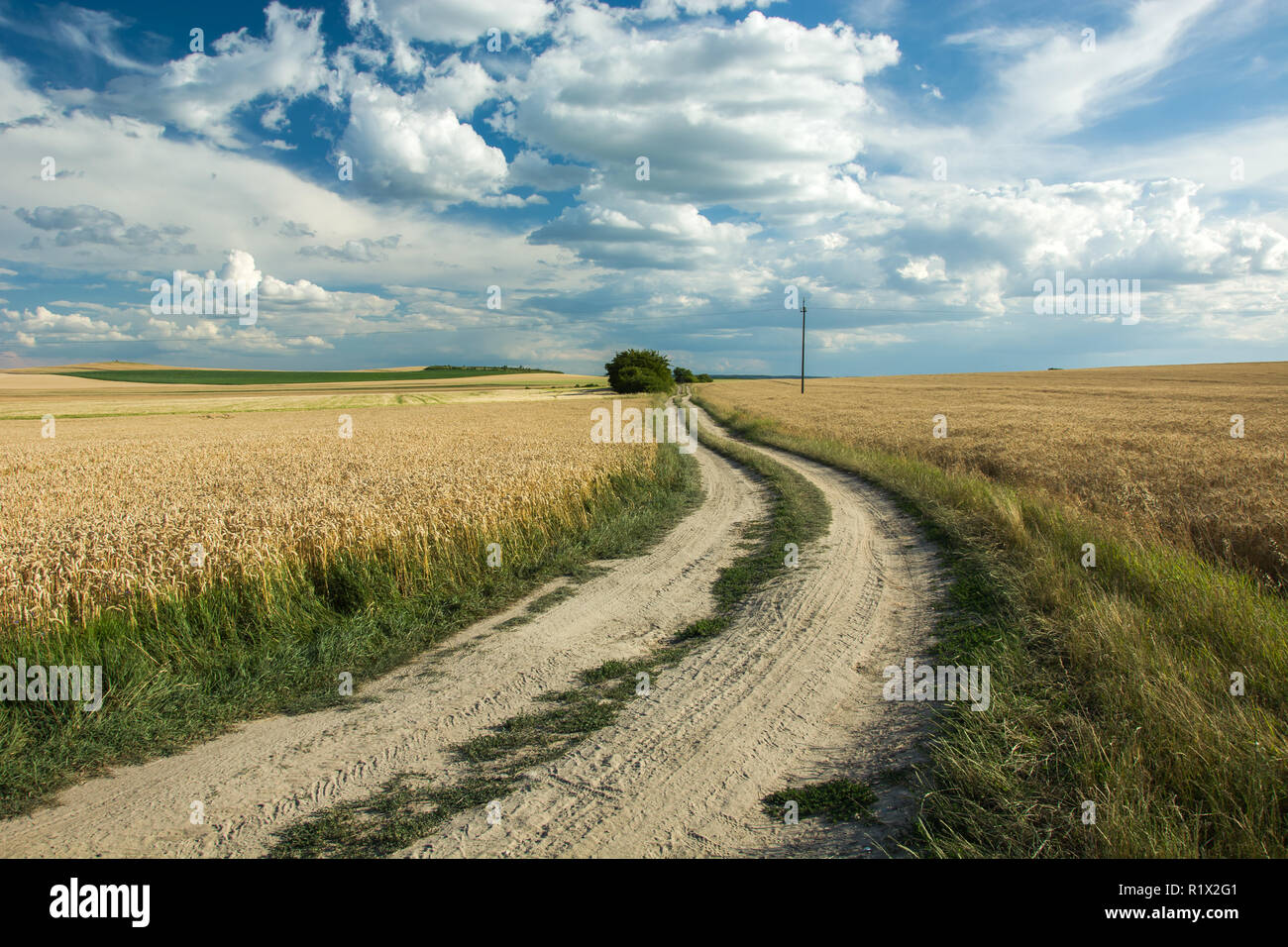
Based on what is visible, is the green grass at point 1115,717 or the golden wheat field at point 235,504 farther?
the golden wheat field at point 235,504

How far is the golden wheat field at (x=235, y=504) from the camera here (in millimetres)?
7055

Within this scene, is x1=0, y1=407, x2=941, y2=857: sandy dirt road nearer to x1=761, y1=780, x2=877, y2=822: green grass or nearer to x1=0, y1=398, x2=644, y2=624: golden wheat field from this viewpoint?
x1=761, y1=780, x2=877, y2=822: green grass

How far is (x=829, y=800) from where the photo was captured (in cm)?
408

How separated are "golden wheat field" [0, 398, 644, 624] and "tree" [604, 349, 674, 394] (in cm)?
7386

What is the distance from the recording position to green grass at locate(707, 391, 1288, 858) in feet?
11.0

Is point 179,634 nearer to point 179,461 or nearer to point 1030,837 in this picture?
point 1030,837

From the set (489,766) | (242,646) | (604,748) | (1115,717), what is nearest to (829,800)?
(604,748)

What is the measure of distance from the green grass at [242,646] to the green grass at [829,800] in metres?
3.99

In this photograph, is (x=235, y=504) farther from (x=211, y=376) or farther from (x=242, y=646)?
(x=211, y=376)

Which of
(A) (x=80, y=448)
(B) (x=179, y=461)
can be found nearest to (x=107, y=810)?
(B) (x=179, y=461)

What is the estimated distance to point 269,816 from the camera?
13.5 feet

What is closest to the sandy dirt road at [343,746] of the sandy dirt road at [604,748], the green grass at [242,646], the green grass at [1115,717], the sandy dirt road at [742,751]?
the sandy dirt road at [604,748]

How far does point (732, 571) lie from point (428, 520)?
4.70 m

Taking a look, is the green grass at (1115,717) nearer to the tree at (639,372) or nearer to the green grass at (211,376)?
the tree at (639,372)
